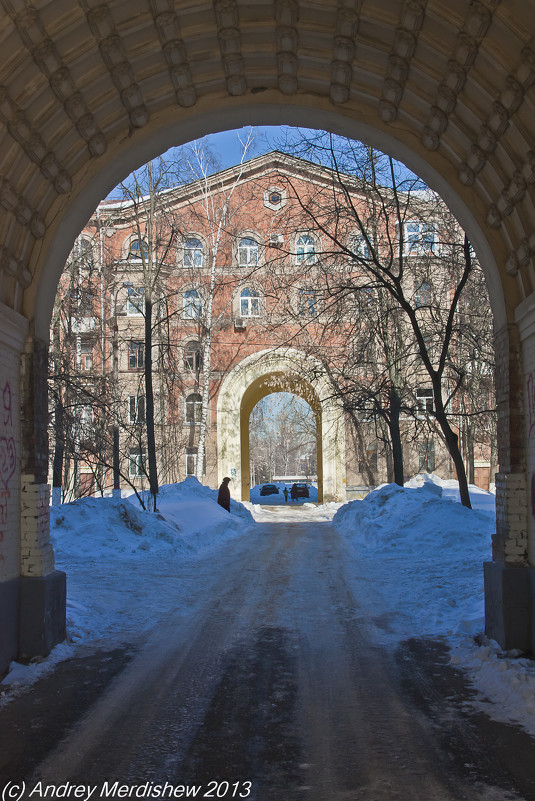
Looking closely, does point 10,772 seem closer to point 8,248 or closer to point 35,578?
point 35,578

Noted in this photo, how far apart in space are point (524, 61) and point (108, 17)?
3431 mm

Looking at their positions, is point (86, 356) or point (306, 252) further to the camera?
point (86, 356)

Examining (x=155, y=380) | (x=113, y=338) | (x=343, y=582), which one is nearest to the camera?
(x=343, y=582)

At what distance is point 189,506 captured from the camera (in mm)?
21578

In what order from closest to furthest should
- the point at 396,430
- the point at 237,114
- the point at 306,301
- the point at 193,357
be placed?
the point at 237,114 < the point at 306,301 < the point at 396,430 < the point at 193,357

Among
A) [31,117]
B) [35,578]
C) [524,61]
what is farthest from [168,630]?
[524,61]

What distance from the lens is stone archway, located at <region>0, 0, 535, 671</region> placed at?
19.2 ft

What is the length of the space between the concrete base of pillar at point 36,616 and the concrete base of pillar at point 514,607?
431 centimetres

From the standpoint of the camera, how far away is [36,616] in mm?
6586

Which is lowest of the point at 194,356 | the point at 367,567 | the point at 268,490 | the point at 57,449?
the point at 268,490

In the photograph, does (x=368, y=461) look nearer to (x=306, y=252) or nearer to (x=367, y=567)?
(x=306, y=252)

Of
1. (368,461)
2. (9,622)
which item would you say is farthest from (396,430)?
(9,622)

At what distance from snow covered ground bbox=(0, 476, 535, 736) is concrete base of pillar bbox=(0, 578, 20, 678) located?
0.52 feet

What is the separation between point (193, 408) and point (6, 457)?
90.3ft
